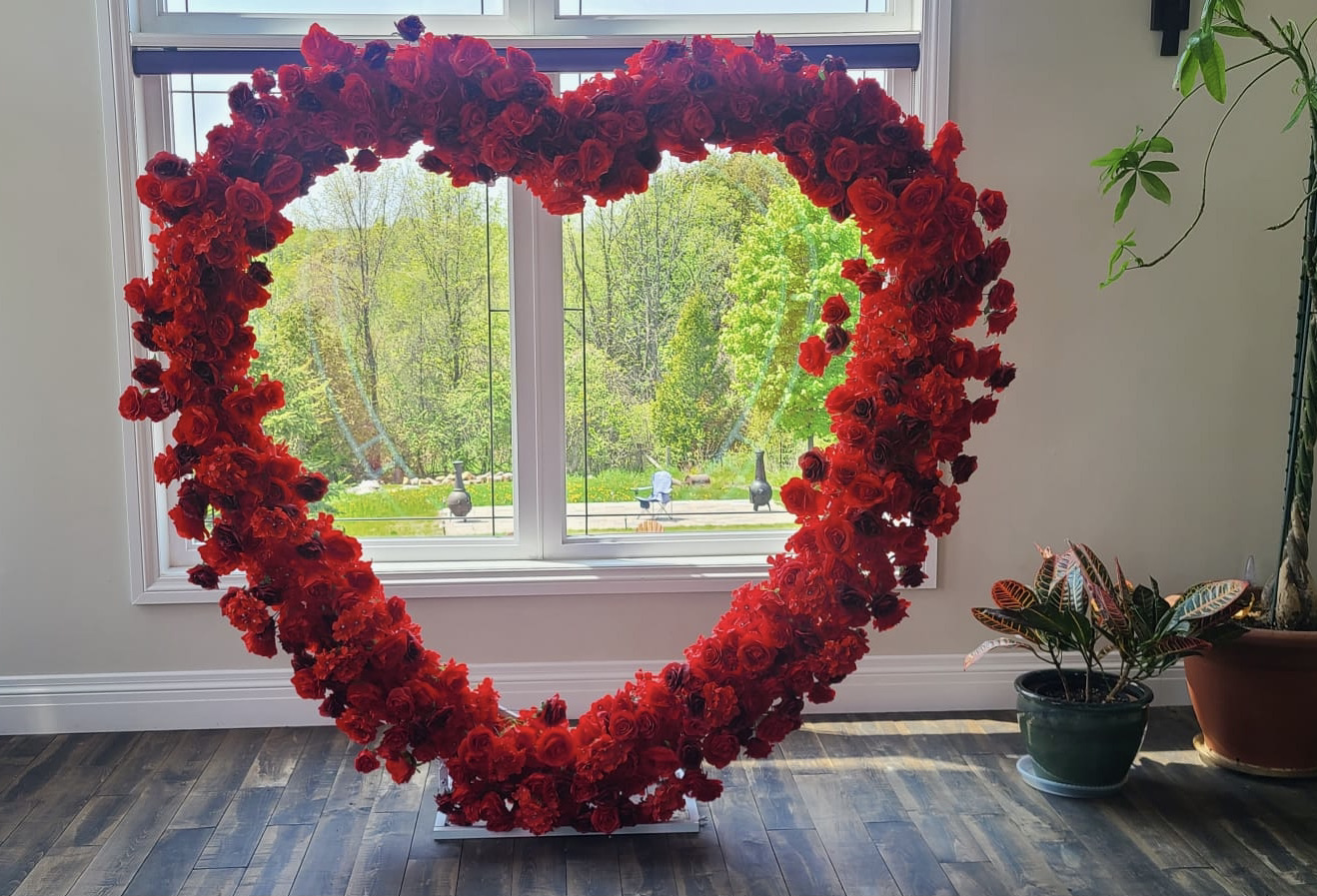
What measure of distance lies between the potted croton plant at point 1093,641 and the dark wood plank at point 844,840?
48 centimetres

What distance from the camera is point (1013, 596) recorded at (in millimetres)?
2689

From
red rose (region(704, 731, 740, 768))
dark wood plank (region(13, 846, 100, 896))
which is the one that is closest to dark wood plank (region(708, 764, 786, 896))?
red rose (region(704, 731, 740, 768))

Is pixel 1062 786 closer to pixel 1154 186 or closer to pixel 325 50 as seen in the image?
pixel 1154 186

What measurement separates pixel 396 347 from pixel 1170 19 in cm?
230

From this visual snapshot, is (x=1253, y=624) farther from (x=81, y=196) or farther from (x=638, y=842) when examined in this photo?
(x=81, y=196)

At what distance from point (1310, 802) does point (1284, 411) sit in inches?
44.8

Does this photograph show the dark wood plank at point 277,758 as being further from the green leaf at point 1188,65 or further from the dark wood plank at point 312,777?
the green leaf at point 1188,65

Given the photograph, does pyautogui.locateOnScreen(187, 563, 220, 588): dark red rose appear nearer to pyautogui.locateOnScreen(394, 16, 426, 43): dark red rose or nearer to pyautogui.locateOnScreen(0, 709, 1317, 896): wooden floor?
pyautogui.locateOnScreen(0, 709, 1317, 896): wooden floor

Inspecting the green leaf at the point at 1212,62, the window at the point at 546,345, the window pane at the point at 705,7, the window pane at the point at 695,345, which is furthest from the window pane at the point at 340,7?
the green leaf at the point at 1212,62

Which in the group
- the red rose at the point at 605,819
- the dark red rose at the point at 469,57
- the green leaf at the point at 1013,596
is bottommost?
the red rose at the point at 605,819

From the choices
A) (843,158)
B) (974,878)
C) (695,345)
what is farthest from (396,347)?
(974,878)

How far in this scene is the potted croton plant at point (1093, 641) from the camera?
2.62 m

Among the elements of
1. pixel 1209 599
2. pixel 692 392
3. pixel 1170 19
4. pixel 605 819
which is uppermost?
pixel 1170 19

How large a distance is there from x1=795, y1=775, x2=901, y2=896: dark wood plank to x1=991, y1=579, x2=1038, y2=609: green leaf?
1.97ft
